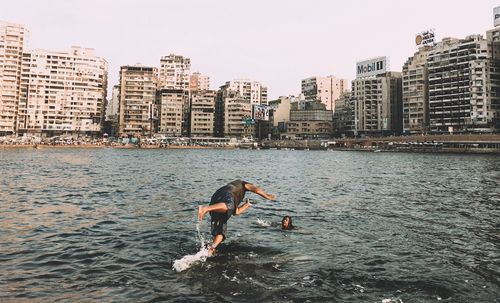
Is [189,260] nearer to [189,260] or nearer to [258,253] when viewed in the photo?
[189,260]

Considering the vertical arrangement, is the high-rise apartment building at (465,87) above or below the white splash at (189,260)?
above

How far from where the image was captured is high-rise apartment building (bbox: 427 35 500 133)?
6137 inches

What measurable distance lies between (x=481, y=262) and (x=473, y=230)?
6158 millimetres

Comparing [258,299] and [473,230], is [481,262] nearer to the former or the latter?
[473,230]

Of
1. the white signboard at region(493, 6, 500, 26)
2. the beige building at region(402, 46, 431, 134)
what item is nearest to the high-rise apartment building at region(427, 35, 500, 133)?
the beige building at region(402, 46, 431, 134)

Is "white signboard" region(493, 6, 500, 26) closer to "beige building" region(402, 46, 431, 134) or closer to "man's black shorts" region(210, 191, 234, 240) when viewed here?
"beige building" region(402, 46, 431, 134)

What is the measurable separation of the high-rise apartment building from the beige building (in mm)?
6773

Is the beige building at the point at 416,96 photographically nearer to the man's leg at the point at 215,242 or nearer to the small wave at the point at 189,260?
the man's leg at the point at 215,242

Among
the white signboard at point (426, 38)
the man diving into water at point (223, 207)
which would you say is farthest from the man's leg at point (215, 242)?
the white signboard at point (426, 38)

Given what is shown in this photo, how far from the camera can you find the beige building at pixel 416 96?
18075cm

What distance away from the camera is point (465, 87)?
161m

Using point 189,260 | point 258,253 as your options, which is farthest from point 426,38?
point 189,260

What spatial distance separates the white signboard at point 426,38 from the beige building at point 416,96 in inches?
181

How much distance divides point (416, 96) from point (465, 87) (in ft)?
81.2
